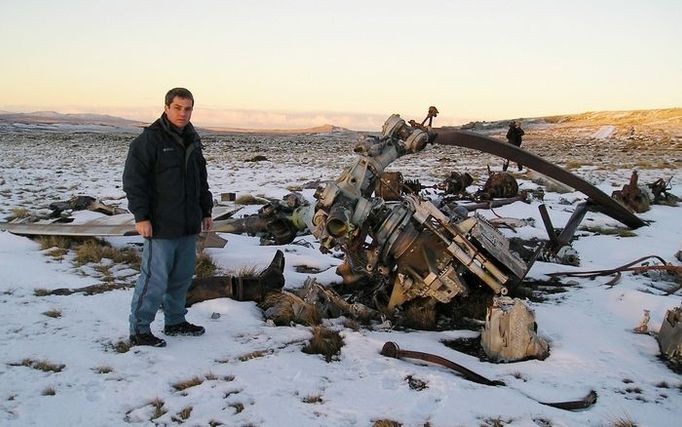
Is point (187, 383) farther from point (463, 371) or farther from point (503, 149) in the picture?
point (503, 149)

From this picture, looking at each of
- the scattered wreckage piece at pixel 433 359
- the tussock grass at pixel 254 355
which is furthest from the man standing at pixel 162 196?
the scattered wreckage piece at pixel 433 359

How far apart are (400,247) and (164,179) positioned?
208 cm

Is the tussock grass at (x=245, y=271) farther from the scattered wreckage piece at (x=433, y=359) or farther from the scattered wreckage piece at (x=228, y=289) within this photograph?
the scattered wreckage piece at (x=433, y=359)

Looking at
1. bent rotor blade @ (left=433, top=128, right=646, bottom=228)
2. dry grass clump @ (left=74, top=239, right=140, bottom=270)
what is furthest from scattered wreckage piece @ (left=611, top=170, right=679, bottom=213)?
dry grass clump @ (left=74, top=239, right=140, bottom=270)

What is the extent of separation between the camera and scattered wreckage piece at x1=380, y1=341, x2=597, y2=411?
3354 millimetres

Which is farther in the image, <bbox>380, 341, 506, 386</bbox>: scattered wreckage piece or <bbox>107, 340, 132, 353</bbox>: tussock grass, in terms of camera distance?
<bbox>107, 340, 132, 353</bbox>: tussock grass

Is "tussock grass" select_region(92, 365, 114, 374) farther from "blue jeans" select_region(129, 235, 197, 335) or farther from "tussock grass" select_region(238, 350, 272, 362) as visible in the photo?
"tussock grass" select_region(238, 350, 272, 362)

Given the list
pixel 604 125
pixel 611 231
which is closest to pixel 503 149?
pixel 611 231

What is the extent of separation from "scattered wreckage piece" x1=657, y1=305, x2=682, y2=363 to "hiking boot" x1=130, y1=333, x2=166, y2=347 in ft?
13.2

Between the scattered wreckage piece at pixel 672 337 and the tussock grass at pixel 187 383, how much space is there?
11.7 ft

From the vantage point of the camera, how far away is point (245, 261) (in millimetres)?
6848

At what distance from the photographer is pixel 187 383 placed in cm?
361

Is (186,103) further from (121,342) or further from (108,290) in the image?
(108,290)

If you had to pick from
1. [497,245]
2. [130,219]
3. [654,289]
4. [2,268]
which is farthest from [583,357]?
[130,219]
